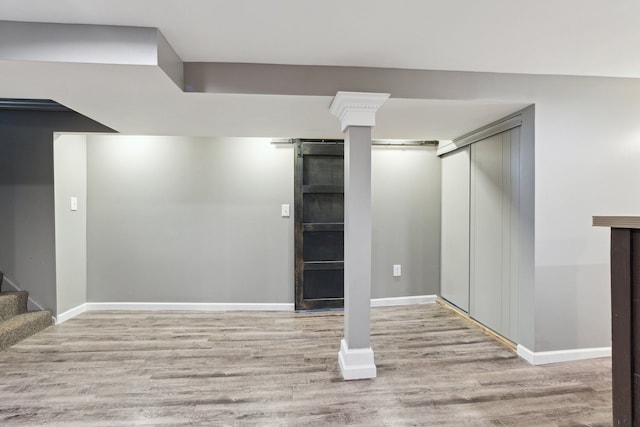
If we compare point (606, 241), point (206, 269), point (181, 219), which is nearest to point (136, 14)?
point (181, 219)

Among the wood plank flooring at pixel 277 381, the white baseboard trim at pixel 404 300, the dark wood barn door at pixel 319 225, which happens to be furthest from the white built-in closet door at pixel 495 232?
the dark wood barn door at pixel 319 225

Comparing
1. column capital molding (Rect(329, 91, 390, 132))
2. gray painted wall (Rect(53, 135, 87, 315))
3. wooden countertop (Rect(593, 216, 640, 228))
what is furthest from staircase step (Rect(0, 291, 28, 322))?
wooden countertop (Rect(593, 216, 640, 228))

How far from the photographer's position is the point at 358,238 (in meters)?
2.15

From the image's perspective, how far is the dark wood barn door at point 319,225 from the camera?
350cm

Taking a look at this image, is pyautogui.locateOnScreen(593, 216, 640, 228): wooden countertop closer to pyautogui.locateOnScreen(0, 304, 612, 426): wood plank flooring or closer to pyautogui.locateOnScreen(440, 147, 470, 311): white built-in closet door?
pyautogui.locateOnScreen(0, 304, 612, 426): wood plank flooring

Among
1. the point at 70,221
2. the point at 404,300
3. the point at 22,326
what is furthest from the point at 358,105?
the point at 22,326

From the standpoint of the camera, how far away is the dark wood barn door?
350 centimetres

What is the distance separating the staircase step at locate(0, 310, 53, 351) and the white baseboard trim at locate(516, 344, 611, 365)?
3.97m

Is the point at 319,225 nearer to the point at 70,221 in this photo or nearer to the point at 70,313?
the point at 70,221

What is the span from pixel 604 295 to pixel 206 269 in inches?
139

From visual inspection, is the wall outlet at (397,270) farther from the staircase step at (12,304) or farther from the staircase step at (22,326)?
the staircase step at (12,304)

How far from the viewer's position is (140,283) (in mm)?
3477

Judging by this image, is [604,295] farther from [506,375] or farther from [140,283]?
[140,283]

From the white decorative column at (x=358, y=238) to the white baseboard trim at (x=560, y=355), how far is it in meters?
1.16
